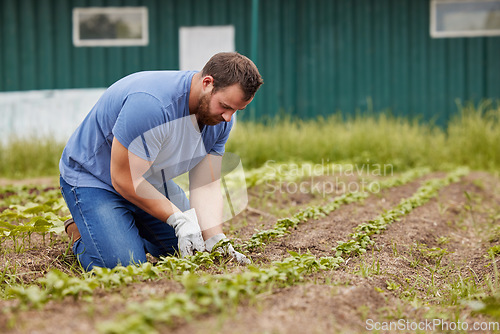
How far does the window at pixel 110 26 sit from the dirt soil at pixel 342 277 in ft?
18.6

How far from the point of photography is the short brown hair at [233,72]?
2779 mm

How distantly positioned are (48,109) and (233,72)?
7045 mm

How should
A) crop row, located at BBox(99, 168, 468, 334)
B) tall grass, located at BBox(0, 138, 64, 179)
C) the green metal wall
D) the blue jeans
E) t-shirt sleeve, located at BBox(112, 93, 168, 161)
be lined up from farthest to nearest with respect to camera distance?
the green metal wall, tall grass, located at BBox(0, 138, 64, 179), the blue jeans, t-shirt sleeve, located at BBox(112, 93, 168, 161), crop row, located at BBox(99, 168, 468, 334)

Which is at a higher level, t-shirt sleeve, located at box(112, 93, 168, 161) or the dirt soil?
t-shirt sleeve, located at box(112, 93, 168, 161)

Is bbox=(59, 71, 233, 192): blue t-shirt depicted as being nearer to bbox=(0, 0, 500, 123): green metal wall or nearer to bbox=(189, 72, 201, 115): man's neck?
bbox=(189, 72, 201, 115): man's neck

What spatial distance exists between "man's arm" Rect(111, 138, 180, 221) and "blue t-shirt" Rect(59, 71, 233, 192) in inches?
1.7

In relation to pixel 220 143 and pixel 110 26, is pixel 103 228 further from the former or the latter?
pixel 110 26

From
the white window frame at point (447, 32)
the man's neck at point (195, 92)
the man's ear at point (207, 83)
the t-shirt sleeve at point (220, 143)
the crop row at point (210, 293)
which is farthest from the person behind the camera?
the white window frame at point (447, 32)

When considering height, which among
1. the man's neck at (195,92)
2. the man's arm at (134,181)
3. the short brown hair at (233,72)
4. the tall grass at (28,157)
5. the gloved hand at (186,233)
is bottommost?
the tall grass at (28,157)

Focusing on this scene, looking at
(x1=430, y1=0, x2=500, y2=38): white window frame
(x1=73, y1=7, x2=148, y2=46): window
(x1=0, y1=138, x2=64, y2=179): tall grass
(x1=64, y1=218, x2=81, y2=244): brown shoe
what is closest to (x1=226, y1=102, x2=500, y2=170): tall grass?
(x1=430, y1=0, x2=500, y2=38): white window frame

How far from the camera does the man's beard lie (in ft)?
9.48

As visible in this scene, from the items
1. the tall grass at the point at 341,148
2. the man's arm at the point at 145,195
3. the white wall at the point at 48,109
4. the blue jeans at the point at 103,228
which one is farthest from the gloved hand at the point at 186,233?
the white wall at the point at 48,109

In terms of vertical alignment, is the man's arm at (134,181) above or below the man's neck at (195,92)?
below

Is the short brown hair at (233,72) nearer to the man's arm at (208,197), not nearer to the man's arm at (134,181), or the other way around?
the man's arm at (134,181)
